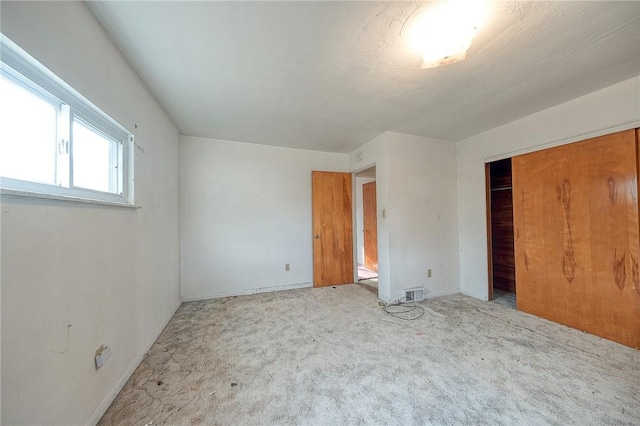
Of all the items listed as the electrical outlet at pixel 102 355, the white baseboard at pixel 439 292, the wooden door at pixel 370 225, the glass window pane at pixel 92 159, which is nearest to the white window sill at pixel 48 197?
the glass window pane at pixel 92 159

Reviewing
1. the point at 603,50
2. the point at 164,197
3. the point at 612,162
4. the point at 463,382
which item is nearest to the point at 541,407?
the point at 463,382

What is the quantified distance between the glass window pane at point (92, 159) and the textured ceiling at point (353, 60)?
2.17ft

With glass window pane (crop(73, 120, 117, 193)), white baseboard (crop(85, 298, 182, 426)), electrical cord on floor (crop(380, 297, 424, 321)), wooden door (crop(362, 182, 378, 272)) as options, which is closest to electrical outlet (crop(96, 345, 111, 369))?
white baseboard (crop(85, 298, 182, 426))

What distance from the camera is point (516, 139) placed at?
280cm

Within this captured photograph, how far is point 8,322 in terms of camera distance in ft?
2.74

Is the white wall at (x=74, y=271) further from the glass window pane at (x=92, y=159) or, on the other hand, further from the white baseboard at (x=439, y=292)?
the white baseboard at (x=439, y=292)

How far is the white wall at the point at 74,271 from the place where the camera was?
2.87ft

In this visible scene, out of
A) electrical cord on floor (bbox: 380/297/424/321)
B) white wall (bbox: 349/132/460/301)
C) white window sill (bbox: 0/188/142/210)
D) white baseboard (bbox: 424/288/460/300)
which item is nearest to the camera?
white window sill (bbox: 0/188/142/210)

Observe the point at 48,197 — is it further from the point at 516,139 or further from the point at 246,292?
the point at 516,139

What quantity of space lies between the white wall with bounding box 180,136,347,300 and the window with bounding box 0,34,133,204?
1.72 metres

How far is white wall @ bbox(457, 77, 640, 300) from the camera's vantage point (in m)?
2.04

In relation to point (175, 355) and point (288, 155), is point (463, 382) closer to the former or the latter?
point (175, 355)

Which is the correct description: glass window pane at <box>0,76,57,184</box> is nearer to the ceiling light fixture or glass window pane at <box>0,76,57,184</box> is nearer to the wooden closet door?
the ceiling light fixture

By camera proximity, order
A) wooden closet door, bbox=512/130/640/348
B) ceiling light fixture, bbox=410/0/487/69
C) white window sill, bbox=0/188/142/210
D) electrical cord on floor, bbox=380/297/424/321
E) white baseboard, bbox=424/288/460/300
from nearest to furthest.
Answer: white window sill, bbox=0/188/142/210, ceiling light fixture, bbox=410/0/487/69, wooden closet door, bbox=512/130/640/348, electrical cord on floor, bbox=380/297/424/321, white baseboard, bbox=424/288/460/300
